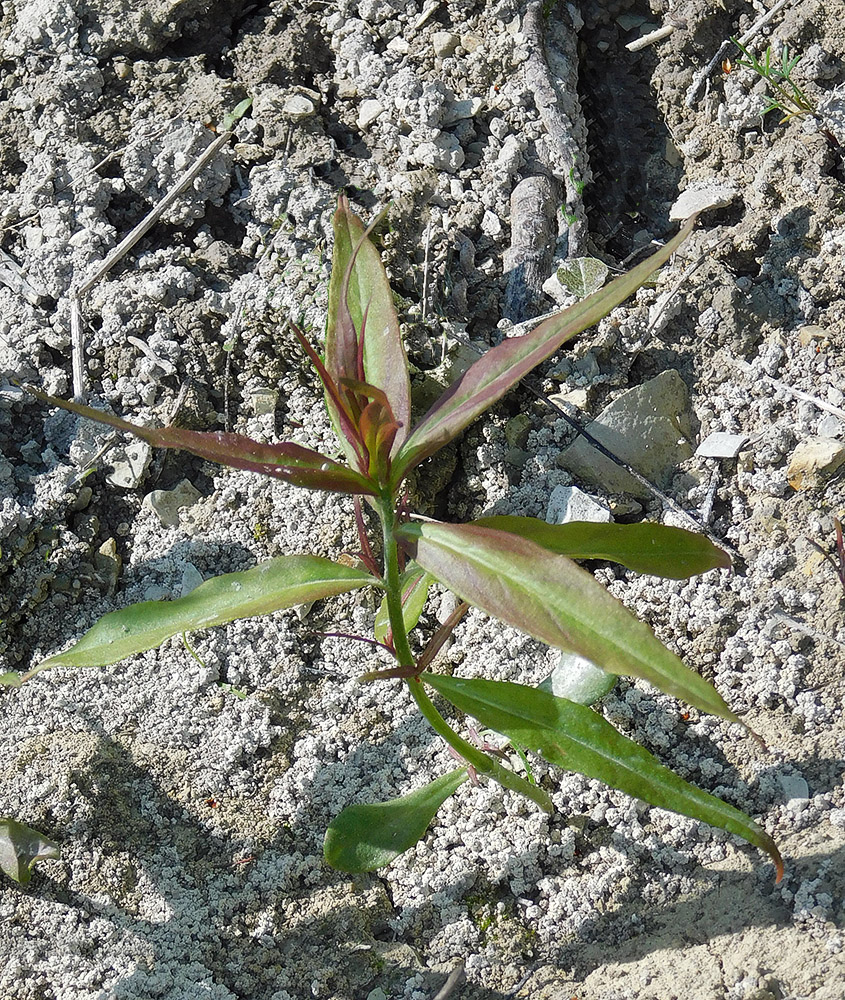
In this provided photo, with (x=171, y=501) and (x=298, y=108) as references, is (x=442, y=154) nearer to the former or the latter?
(x=298, y=108)

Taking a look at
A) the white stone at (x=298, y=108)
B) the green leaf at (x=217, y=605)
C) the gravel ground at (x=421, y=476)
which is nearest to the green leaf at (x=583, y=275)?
the gravel ground at (x=421, y=476)

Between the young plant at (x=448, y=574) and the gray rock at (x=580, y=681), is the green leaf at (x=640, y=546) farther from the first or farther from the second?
the gray rock at (x=580, y=681)

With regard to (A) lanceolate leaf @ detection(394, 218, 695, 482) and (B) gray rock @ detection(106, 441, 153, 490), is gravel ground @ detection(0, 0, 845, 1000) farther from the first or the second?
(A) lanceolate leaf @ detection(394, 218, 695, 482)

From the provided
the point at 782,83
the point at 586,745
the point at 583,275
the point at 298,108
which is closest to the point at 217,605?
the point at 586,745

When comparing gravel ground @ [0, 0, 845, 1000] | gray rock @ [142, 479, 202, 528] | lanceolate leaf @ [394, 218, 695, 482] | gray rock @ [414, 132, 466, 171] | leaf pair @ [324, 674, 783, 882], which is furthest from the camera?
gray rock @ [414, 132, 466, 171]

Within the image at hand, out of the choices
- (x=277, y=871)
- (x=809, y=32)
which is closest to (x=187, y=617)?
(x=277, y=871)

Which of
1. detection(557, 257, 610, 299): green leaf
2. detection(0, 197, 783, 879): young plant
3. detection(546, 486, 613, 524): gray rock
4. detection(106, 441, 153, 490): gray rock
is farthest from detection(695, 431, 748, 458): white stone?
Answer: detection(106, 441, 153, 490): gray rock

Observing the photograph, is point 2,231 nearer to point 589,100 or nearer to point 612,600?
point 589,100
